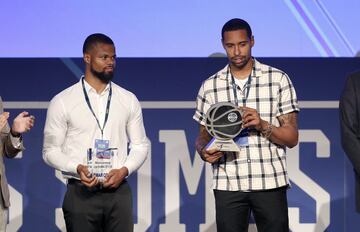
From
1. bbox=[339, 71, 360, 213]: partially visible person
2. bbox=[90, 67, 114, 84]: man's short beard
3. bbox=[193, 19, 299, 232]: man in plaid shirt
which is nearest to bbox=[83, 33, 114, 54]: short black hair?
bbox=[90, 67, 114, 84]: man's short beard

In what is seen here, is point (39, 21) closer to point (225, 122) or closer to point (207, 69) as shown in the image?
point (207, 69)

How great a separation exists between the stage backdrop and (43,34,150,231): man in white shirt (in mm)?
874

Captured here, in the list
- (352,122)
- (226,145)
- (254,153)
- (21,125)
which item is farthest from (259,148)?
(21,125)

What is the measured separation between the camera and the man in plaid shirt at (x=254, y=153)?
336 centimetres

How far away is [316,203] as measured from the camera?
14.6 feet

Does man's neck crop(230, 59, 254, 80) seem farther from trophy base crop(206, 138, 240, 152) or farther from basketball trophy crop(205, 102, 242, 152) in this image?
trophy base crop(206, 138, 240, 152)

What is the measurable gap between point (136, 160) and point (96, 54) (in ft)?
1.82

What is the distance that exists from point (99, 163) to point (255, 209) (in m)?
0.76

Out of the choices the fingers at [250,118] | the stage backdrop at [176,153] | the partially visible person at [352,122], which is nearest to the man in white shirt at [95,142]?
the fingers at [250,118]

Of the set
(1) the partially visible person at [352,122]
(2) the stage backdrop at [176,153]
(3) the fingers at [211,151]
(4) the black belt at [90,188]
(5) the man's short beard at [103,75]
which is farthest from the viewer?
(2) the stage backdrop at [176,153]

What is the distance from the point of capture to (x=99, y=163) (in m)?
3.38

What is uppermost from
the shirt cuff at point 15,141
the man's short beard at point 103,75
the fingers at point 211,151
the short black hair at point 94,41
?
the short black hair at point 94,41

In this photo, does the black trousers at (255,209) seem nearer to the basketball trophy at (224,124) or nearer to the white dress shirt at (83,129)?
the basketball trophy at (224,124)

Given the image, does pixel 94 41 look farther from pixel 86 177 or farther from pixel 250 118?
pixel 250 118
